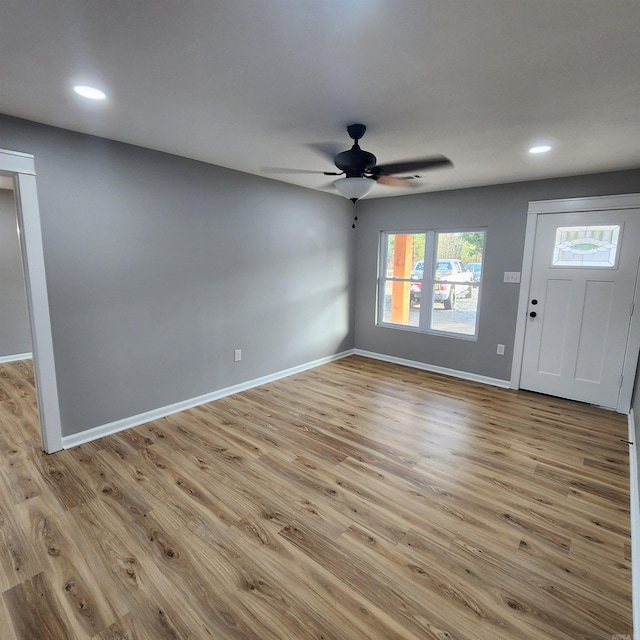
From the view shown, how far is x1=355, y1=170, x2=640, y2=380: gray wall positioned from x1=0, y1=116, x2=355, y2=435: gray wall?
1.09m

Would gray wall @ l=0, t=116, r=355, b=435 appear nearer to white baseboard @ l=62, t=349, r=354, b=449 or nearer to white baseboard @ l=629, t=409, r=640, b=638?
white baseboard @ l=62, t=349, r=354, b=449

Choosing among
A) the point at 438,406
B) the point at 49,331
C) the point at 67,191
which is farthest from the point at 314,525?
the point at 67,191

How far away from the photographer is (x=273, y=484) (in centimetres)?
238

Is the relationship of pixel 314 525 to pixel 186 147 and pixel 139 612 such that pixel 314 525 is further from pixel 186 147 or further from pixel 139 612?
pixel 186 147

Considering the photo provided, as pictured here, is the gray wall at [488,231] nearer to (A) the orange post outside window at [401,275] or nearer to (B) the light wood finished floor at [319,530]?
(A) the orange post outside window at [401,275]

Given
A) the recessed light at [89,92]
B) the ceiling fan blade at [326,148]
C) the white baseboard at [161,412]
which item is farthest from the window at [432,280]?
the recessed light at [89,92]

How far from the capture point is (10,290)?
4891 mm

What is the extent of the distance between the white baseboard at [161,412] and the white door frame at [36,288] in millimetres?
147

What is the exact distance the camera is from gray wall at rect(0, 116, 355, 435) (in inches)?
103

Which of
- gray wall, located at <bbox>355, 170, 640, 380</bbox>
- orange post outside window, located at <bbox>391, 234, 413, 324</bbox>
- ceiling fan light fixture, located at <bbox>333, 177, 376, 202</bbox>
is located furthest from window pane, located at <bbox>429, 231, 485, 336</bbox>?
ceiling fan light fixture, located at <bbox>333, 177, 376, 202</bbox>

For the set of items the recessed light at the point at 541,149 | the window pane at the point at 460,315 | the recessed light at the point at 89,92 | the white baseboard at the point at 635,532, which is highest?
the recessed light at the point at 89,92

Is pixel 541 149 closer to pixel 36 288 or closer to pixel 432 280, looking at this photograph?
pixel 432 280

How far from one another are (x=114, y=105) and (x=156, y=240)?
1173mm

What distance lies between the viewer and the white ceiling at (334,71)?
4.25 ft
